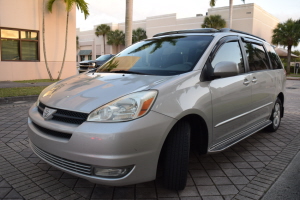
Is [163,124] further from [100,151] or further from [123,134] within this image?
[100,151]

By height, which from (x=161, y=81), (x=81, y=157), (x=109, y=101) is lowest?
(x=81, y=157)

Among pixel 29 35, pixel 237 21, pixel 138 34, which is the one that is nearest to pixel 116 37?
pixel 138 34

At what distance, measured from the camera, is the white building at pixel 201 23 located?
3656cm

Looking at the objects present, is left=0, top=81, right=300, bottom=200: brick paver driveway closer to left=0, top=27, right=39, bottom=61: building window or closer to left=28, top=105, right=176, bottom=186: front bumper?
left=28, top=105, right=176, bottom=186: front bumper

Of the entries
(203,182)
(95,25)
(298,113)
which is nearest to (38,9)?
(298,113)

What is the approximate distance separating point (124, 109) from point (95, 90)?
494mm

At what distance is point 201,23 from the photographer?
4056 centimetres

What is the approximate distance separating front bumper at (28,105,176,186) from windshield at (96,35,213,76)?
79cm

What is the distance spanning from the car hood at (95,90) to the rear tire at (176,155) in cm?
50

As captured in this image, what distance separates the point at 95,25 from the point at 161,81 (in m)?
56.5

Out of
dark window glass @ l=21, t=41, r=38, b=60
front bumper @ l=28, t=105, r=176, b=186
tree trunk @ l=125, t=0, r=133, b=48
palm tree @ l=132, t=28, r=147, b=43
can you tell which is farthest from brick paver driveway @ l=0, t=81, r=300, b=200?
palm tree @ l=132, t=28, r=147, b=43

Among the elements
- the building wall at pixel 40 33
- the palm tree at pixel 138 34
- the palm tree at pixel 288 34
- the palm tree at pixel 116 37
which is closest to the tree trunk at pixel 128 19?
the building wall at pixel 40 33

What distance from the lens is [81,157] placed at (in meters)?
2.18

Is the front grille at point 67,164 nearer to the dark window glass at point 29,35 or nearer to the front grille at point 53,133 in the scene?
the front grille at point 53,133
